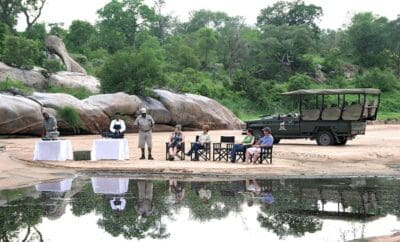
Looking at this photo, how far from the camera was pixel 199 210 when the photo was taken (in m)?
12.0

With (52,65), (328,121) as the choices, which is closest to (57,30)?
(52,65)

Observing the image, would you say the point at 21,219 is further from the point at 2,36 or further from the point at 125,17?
the point at 125,17

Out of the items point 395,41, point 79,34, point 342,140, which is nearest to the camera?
point 342,140

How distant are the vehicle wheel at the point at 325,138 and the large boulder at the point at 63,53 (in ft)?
94.0

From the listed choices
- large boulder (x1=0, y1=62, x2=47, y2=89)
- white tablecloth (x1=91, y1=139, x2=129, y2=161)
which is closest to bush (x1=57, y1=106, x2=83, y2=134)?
large boulder (x1=0, y1=62, x2=47, y2=89)

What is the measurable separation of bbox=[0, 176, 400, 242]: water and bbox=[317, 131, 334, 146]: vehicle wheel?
10214 millimetres

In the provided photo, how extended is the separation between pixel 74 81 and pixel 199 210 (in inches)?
1309

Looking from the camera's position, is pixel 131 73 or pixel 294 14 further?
pixel 294 14

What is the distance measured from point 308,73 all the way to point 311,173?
54040 millimetres

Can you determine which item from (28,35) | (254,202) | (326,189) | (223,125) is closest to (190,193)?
(254,202)

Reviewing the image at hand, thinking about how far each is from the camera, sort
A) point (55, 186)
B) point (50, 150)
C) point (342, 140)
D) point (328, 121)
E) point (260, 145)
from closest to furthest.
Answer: point (55, 186) < point (260, 145) < point (50, 150) < point (328, 121) < point (342, 140)

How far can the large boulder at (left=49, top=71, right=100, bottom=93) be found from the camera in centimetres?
4253

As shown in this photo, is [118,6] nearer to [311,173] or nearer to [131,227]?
[311,173]

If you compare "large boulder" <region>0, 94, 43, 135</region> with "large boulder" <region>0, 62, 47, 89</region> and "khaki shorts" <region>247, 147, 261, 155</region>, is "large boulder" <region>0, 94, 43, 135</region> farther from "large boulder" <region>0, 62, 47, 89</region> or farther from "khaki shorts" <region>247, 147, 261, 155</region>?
"khaki shorts" <region>247, 147, 261, 155</region>
